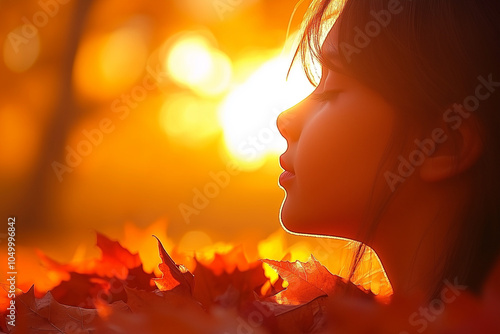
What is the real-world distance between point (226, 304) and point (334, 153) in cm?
25

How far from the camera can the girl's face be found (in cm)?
74

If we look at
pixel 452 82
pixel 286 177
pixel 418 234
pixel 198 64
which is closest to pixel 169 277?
pixel 286 177

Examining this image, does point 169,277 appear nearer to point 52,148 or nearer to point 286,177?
point 286,177

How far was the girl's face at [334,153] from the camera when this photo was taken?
2.43 feet

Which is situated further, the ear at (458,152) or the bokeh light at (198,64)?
the bokeh light at (198,64)

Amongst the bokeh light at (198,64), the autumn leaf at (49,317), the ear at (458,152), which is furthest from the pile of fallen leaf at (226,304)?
the bokeh light at (198,64)

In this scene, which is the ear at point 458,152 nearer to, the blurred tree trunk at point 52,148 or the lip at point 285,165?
the lip at point 285,165

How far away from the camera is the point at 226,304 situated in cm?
67

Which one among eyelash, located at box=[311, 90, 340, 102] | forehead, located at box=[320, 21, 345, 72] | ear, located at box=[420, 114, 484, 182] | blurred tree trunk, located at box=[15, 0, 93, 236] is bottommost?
blurred tree trunk, located at box=[15, 0, 93, 236]

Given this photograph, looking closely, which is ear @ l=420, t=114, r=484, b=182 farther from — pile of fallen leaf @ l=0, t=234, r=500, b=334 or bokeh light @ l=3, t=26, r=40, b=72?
bokeh light @ l=3, t=26, r=40, b=72

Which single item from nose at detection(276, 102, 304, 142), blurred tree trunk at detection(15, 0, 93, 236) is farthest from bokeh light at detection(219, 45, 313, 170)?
blurred tree trunk at detection(15, 0, 93, 236)

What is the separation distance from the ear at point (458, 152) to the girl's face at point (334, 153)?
0.07 m

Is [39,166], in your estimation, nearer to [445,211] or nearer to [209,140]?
[209,140]

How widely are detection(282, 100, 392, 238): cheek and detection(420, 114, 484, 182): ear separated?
2.8 inches
